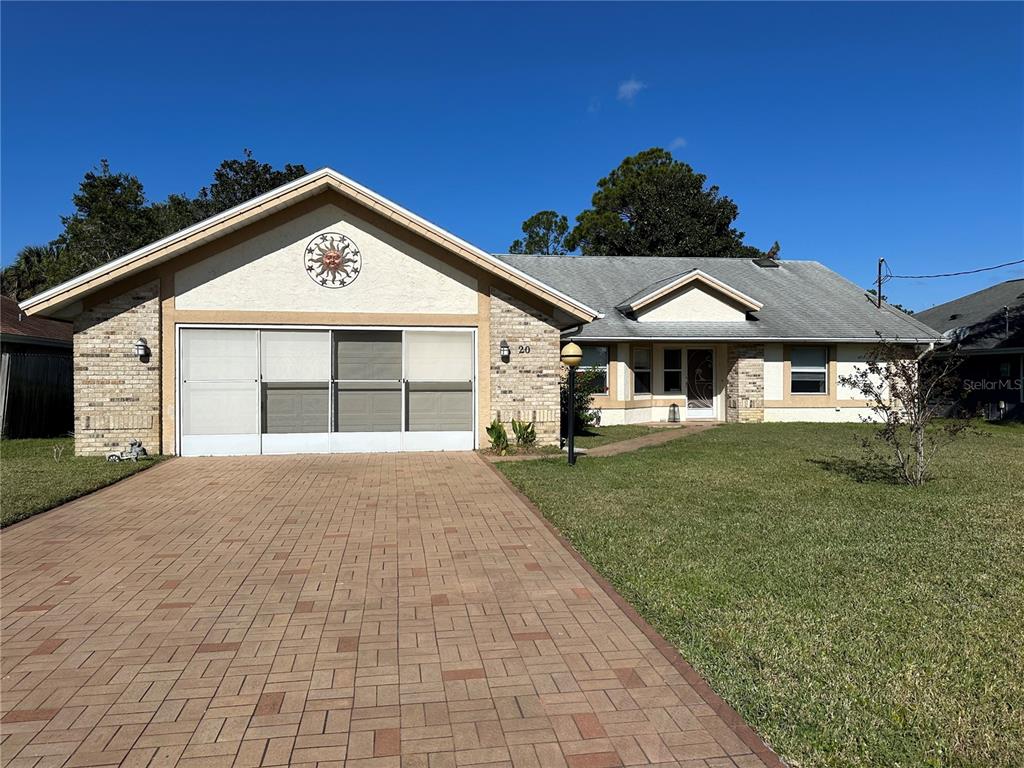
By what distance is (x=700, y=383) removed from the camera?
69.7 ft

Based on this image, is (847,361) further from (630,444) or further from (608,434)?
(630,444)

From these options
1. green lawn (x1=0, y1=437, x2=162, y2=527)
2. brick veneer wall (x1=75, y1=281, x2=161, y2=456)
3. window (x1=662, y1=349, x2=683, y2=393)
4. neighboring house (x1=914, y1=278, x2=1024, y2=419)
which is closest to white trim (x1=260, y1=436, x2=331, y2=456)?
green lawn (x1=0, y1=437, x2=162, y2=527)

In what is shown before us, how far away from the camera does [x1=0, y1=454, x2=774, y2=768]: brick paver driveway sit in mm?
3260

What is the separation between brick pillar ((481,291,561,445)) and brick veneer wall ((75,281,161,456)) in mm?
6484

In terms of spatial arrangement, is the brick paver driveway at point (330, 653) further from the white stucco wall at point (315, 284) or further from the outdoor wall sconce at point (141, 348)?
the white stucco wall at point (315, 284)

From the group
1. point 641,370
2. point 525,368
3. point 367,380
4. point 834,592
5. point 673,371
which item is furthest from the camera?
point 673,371

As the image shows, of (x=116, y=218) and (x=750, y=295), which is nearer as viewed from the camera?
(x=750, y=295)

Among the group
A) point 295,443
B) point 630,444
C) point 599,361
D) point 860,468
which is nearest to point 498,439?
point 630,444

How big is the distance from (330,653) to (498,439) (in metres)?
9.02

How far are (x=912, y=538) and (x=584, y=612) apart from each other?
4.06 metres

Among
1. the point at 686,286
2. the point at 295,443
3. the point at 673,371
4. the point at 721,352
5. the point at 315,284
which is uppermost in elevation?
the point at 686,286

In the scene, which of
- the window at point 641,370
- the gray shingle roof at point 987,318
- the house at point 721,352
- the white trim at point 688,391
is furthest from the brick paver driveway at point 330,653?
the gray shingle roof at point 987,318

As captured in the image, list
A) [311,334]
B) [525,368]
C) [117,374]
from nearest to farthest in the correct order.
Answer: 1. [117,374]
2. [311,334]
3. [525,368]

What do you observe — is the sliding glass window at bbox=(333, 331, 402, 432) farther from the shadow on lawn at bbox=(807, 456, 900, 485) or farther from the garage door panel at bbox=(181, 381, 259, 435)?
the shadow on lawn at bbox=(807, 456, 900, 485)
